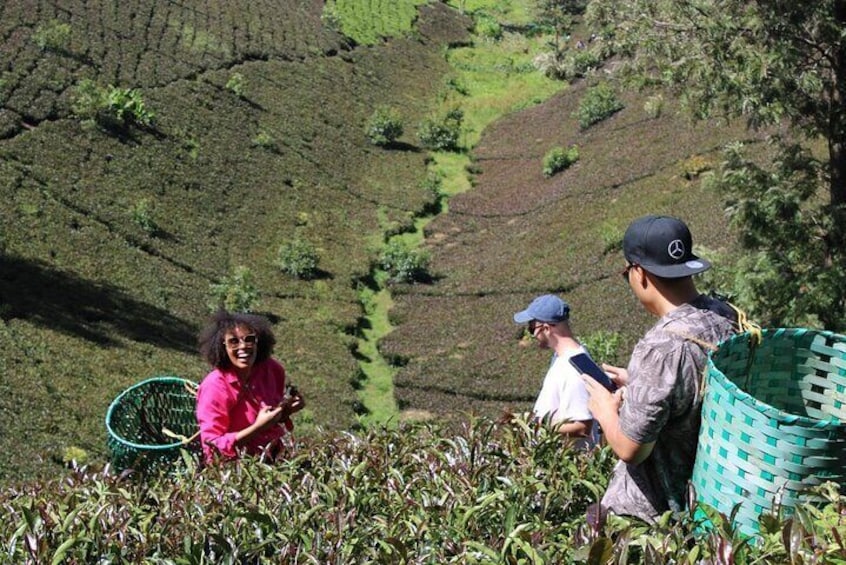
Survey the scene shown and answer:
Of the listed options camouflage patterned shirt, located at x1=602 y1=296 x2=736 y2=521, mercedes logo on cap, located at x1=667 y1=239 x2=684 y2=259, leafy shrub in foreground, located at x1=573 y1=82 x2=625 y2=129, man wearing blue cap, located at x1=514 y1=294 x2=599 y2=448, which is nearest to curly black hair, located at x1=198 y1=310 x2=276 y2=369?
man wearing blue cap, located at x1=514 y1=294 x2=599 y2=448

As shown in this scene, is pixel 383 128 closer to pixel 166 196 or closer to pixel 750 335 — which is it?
pixel 166 196

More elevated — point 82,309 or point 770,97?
point 770,97

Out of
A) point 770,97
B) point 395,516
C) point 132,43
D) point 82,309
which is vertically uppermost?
point 132,43

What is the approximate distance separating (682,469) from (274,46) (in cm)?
4182

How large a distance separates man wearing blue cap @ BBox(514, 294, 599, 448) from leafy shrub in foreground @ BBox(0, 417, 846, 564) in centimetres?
98

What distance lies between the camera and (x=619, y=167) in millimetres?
31312

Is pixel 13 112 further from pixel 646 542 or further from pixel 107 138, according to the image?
pixel 646 542

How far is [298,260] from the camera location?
86.1ft

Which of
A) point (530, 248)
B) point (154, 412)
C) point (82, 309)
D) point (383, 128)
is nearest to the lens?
point (154, 412)

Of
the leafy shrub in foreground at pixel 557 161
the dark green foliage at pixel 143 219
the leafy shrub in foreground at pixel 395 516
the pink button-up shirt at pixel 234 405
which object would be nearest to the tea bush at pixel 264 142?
the dark green foliage at pixel 143 219

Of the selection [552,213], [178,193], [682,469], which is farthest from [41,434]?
[552,213]

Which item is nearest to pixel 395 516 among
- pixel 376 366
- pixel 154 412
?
pixel 154 412

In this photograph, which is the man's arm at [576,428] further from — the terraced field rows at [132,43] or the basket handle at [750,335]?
the terraced field rows at [132,43]

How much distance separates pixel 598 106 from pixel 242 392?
33.5 metres
